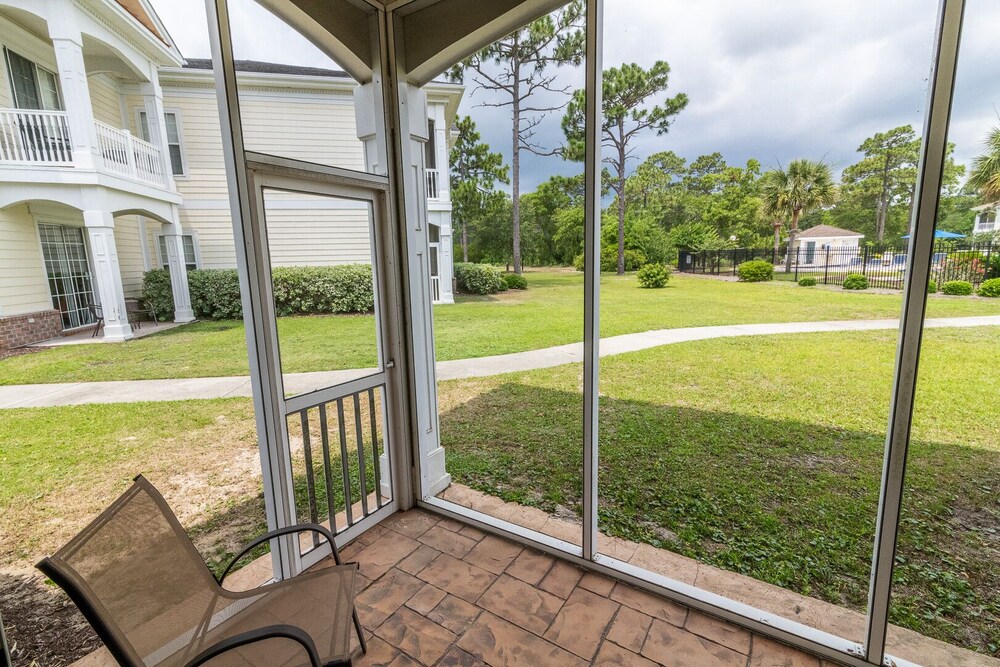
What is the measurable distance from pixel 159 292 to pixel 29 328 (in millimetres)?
1303

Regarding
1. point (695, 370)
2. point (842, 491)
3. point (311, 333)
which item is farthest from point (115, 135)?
point (695, 370)

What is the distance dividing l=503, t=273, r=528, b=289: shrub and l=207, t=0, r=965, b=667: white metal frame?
5.87m

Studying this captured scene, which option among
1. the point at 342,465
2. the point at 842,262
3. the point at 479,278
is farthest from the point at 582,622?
the point at 479,278

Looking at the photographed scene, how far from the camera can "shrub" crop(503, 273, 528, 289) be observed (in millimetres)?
8202

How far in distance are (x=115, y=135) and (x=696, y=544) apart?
4708mm

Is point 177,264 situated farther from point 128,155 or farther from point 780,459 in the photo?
point 780,459

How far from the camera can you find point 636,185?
5.58 meters

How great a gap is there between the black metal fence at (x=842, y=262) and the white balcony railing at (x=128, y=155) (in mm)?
5237

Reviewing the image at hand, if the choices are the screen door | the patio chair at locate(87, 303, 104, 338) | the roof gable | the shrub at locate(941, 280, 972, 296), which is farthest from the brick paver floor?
the roof gable

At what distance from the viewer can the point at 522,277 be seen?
8.08 metres

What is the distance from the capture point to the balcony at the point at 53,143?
2090 mm

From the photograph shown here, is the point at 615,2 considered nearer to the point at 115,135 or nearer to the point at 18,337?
the point at 115,135


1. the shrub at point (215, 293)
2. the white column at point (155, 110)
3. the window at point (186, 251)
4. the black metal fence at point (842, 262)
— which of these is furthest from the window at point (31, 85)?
the black metal fence at point (842, 262)

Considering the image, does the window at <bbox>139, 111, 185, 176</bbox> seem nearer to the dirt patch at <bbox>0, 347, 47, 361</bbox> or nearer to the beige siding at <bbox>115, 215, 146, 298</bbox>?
the beige siding at <bbox>115, 215, 146, 298</bbox>
